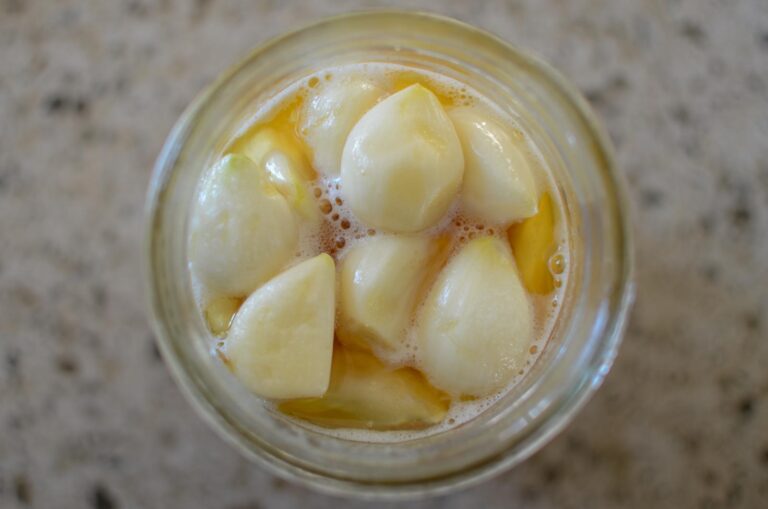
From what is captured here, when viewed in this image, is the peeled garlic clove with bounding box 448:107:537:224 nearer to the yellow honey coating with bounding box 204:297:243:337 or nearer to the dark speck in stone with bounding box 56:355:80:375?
the yellow honey coating with bounding box 204:297:243:337

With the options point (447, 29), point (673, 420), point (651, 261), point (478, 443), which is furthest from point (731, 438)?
point (447, 29)

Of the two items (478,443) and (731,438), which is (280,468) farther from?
(731,438)

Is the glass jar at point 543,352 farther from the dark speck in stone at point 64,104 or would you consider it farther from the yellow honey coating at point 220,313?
the dark speck in stone at point 64,104

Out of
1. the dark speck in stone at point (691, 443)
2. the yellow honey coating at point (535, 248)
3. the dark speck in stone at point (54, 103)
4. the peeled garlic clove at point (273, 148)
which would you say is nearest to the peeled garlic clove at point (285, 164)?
the peeled garlic clove at point (273, 148)

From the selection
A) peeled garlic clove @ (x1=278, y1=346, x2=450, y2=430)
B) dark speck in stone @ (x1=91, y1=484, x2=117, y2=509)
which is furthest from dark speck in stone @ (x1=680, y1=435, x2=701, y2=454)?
dark speck in stone @ (x1=91, y1=484, x2=117, y2=509)

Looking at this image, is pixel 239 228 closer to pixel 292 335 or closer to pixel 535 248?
pixel 292 335
